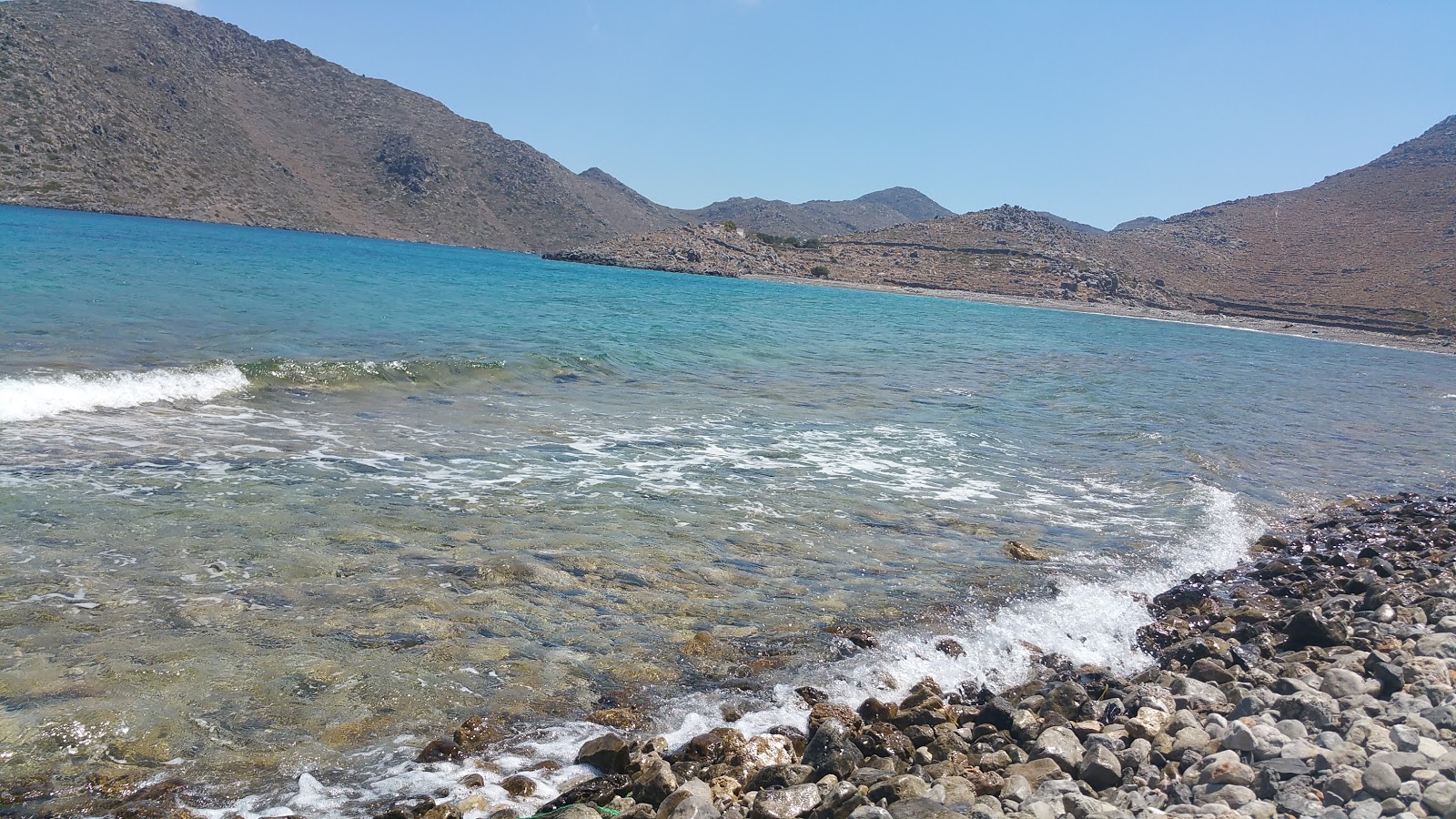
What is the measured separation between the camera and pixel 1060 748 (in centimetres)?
434

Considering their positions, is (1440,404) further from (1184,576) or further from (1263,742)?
(1263,742)

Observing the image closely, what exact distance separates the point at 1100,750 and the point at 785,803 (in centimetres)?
162

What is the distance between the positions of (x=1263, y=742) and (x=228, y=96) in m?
166

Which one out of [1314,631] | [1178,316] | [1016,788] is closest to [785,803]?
[1016,788]

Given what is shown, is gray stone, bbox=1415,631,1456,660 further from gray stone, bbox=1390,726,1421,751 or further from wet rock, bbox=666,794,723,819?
wet rock, bbox=666,794,723,819

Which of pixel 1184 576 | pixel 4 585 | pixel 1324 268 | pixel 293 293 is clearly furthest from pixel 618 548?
pixel 1324 268

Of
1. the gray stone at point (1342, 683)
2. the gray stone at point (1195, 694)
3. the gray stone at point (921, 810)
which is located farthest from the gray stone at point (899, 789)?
the gray stone at point (1342, 683)

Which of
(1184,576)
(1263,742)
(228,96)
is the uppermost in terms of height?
(228,96)

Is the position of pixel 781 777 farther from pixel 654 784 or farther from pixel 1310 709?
pixel 1310 709

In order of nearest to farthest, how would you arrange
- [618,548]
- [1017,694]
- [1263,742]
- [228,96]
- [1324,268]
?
[1263,742], [1017,694], [618,548], [1324,268], [228,96]

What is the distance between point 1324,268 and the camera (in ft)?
263

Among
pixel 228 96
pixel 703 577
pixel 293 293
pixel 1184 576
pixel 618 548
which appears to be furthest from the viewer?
pixel 228 96

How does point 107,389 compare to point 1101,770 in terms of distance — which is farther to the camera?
point 107,389

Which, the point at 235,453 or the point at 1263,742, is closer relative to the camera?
the point at 1263,742
